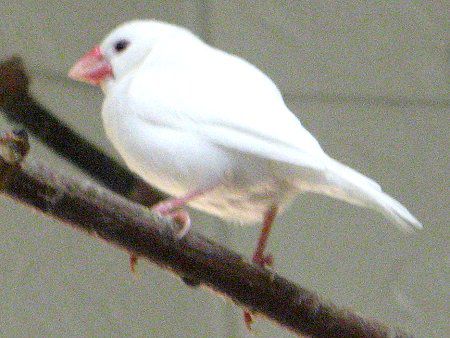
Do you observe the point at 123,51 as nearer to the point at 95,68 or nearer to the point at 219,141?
the point at 95,68

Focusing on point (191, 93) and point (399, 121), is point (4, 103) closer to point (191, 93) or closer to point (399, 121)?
point (191, 93)

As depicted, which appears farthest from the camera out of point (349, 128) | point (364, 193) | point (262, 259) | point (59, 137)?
point (349, 128)

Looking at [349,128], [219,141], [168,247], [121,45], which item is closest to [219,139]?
[219,141]

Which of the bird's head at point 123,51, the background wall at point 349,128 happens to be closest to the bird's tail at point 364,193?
the bird's head at point 123,51

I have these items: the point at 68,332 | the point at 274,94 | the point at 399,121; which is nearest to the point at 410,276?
the point at 399,121

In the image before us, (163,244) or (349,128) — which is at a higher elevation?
(163,244)

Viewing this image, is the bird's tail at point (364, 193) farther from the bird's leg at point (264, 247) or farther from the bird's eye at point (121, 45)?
the bird's eye at point (121, 45)
